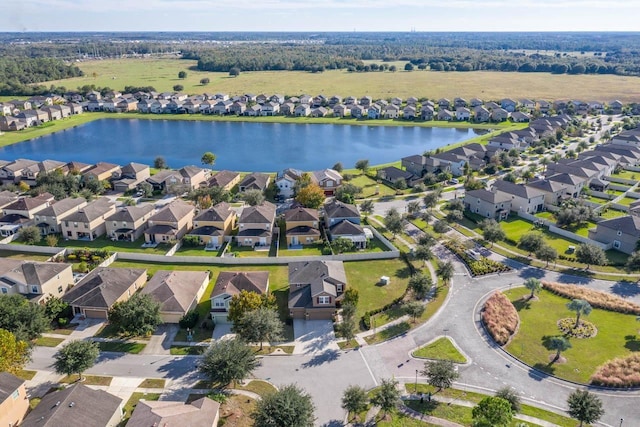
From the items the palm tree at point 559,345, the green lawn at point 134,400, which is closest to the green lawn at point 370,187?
the palm tree at point 559,345

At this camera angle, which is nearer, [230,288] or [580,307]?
[580,307]

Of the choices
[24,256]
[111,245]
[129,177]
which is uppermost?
[129,177]

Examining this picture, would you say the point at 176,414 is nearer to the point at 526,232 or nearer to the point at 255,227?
the point at 255,227

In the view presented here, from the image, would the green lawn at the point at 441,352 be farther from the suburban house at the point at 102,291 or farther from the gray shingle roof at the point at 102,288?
the gray shingle roof at the point at 102,288

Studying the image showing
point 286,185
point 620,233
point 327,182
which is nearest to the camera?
point 620,233

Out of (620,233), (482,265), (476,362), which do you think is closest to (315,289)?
(476,362)

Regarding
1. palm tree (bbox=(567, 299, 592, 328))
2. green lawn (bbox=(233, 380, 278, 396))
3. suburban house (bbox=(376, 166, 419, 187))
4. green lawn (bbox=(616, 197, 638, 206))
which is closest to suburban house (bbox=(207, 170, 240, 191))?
suburban house (bbox=(376, 166, 419, 187))
